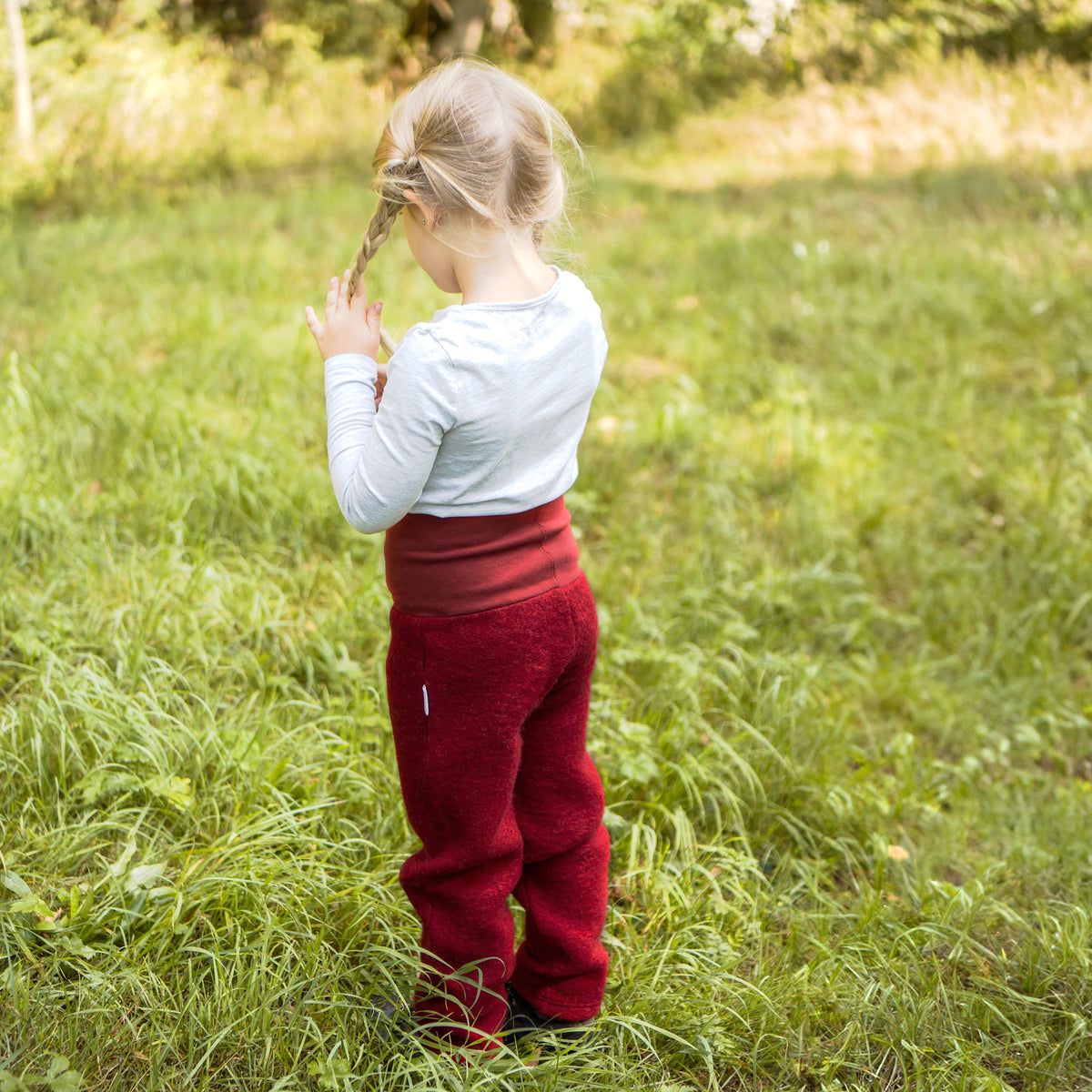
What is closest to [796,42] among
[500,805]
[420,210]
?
[420,210]

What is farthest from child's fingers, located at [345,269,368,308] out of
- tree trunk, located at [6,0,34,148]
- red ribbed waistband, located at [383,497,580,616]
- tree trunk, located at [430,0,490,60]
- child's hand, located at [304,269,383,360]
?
tree trunk, located at [430,0,490,60]

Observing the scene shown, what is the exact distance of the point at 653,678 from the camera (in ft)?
9.72

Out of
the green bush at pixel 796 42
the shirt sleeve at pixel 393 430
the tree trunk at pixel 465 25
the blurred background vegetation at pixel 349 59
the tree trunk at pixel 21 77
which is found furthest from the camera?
the tree trunk at pixel 465 25

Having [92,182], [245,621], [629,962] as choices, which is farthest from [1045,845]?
[92,182]

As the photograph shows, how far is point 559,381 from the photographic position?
5.15 feet

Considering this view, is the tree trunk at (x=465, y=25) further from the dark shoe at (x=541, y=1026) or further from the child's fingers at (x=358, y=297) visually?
the dark shoe at (x=541, y=1026)

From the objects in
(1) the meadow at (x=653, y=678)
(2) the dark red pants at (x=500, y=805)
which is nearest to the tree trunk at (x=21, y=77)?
(1) the meadow at (x=653, y=678)

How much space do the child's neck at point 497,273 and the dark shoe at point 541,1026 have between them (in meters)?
1.33

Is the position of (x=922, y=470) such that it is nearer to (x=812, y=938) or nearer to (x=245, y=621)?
(x=812, y=938)

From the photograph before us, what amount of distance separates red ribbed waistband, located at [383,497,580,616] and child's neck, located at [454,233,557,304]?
34 cm

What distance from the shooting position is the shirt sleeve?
1.45 metres

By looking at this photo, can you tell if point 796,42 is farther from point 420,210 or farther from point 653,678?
point 420,210

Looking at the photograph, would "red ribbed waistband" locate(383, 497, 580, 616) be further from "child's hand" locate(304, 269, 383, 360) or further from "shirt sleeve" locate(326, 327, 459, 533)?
"child's hand" locate(304, 269, 383, 360)

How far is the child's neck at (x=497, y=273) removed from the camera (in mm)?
1541
